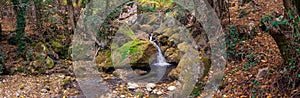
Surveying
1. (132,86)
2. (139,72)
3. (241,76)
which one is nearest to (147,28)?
(139,72)

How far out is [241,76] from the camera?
4.74 meters

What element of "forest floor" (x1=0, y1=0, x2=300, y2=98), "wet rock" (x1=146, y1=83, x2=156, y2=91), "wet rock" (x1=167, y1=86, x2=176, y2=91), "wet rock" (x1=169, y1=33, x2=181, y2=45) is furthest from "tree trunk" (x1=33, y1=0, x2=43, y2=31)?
"wet rock" (x1=167, y1=86, x2=176, y2=91)

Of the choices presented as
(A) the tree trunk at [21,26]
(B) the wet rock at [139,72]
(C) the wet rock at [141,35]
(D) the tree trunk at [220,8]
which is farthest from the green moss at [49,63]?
(D) the tree trunk at [220,8]

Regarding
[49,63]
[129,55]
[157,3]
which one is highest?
[157,3]

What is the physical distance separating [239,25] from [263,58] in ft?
6.19

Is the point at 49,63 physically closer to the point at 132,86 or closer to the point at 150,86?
the point at 132,86

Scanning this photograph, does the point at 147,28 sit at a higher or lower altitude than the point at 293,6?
lower

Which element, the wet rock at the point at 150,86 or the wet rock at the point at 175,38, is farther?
the wet rock at the point at 175,38

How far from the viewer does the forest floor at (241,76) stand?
13.5ft

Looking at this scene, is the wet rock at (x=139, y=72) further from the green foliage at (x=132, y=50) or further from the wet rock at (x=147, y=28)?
the wet rock at (x=147, y=28)

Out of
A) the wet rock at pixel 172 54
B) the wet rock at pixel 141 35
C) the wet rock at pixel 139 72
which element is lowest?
the wet rock at pixel 139 72

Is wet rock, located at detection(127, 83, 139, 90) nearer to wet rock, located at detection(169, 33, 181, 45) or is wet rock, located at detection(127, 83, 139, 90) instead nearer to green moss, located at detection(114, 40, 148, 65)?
green moss, located at detection(114, 40, 148, 65)

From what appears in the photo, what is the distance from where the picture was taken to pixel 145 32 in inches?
469

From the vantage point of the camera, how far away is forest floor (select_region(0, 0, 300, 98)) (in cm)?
411
